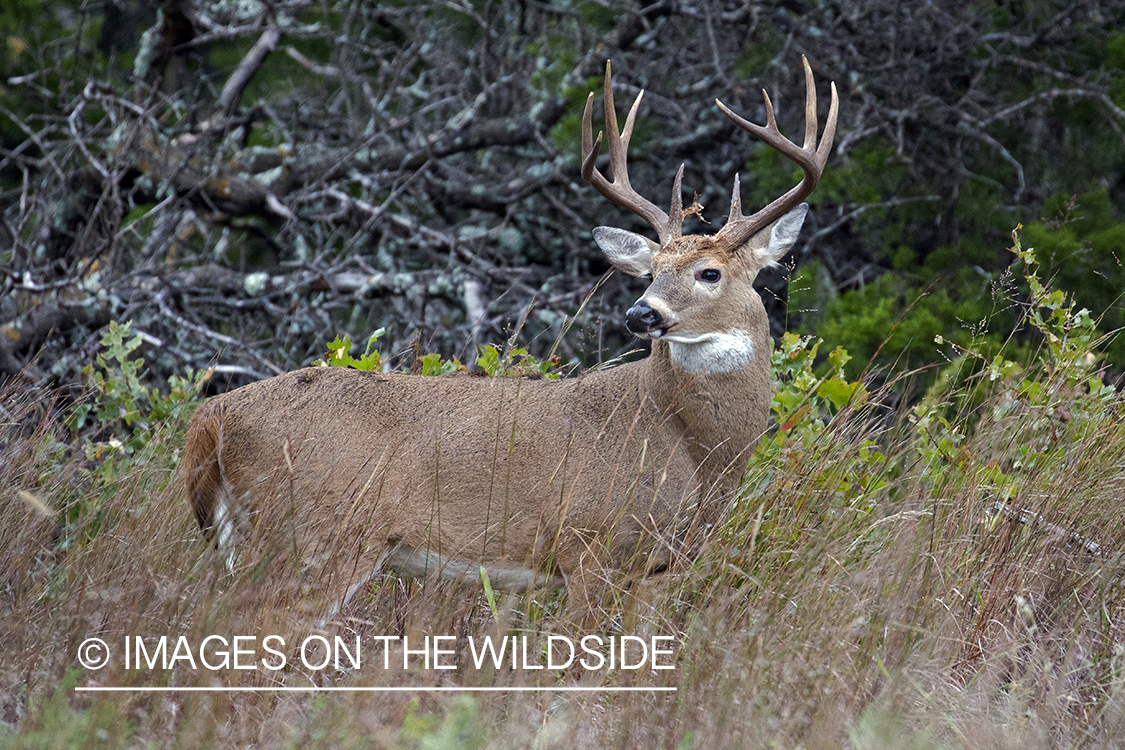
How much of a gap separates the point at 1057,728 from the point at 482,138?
17.5 ft

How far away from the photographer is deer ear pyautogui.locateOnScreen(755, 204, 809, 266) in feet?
13.6

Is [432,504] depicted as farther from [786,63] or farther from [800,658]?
[786,63]

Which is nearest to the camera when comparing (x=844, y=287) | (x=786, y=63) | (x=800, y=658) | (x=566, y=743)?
(x=566, y=743)

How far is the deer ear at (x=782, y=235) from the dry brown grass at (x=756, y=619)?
0.69m

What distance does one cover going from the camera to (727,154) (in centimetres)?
730

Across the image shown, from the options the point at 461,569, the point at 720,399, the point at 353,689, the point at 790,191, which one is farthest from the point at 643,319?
the point at 353,689

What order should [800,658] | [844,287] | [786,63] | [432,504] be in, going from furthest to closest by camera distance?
[844,287] < [786,63] < [432,504] < [800,658]

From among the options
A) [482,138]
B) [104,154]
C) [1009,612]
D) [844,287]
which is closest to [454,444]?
[1009,612]

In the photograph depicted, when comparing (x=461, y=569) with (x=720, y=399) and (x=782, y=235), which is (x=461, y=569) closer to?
(x=720, y=399)

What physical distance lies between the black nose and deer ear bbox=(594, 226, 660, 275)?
2.10 feet

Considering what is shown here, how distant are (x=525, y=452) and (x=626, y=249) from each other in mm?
1036

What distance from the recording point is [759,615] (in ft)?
9.87

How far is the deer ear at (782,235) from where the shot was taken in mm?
4145
